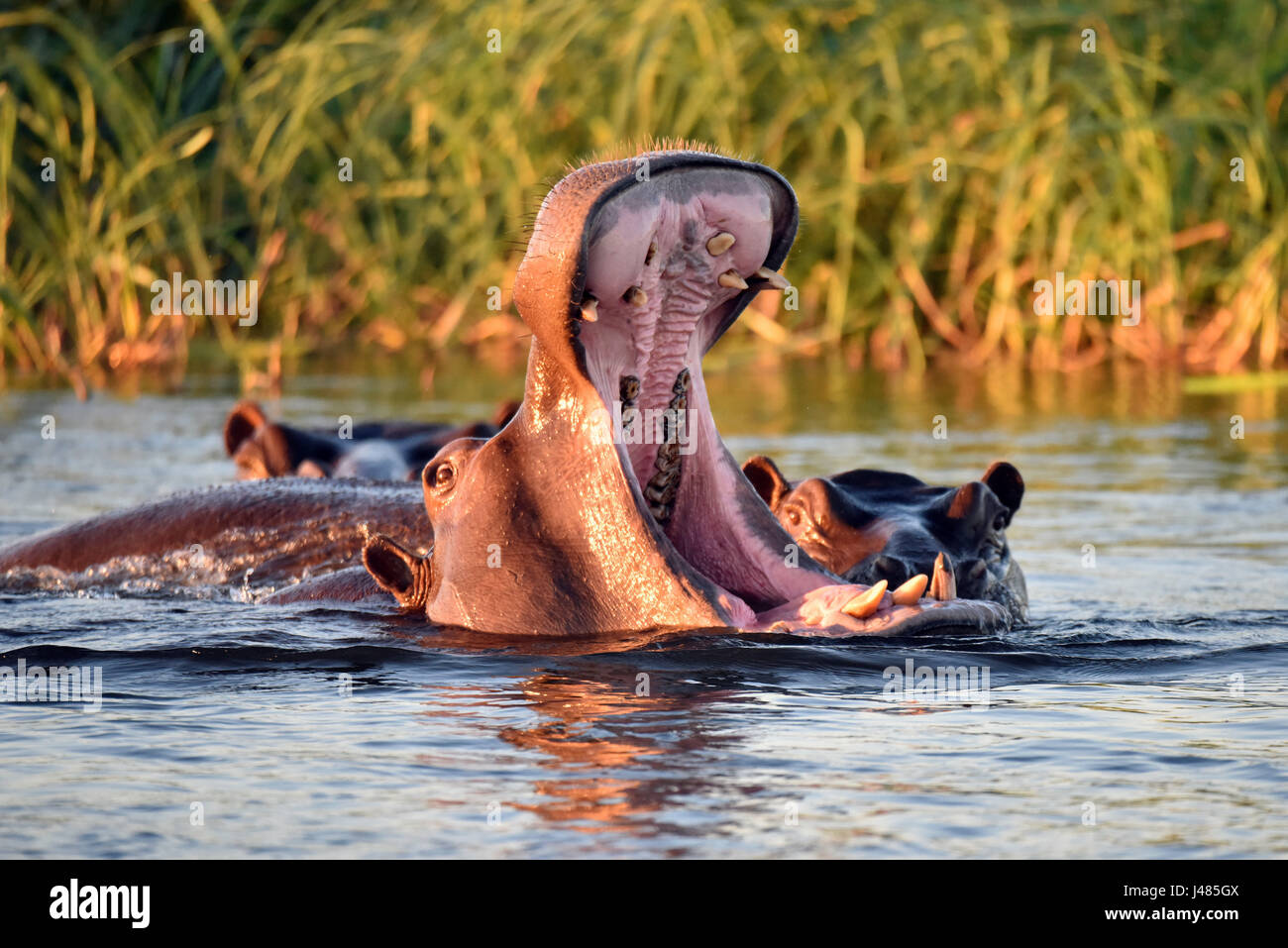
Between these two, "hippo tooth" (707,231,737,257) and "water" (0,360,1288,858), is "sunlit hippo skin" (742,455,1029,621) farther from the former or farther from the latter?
"hippo tooth" (707,231,737,257)

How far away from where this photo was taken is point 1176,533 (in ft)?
26.2

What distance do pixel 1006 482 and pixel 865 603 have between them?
61.7 inches

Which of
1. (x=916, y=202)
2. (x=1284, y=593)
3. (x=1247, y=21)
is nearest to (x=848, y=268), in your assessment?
(x=916, y=202)

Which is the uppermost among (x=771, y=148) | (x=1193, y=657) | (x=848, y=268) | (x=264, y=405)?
(x=771, y=148)

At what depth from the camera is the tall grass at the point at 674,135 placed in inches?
530

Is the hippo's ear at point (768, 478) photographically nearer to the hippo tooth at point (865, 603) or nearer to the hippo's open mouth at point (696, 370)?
the hippo's open mouth at point (696, 370)

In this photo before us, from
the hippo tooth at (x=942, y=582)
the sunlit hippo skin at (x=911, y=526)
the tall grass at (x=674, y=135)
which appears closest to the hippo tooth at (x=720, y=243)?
the hippo tooth at (x=942, y=582)

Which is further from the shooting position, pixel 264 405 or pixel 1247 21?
pixel 1247 21

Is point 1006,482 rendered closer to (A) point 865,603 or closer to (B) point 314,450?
(A) point 865,603

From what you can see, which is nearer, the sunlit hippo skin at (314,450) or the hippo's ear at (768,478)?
the hippo's ear at (768,478)

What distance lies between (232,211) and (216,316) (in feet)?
2.75

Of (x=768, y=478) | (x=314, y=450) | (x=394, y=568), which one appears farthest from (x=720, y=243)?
(x=314, y=450)

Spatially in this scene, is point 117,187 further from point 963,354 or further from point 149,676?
point 149,676

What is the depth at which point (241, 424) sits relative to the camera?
8.26m
